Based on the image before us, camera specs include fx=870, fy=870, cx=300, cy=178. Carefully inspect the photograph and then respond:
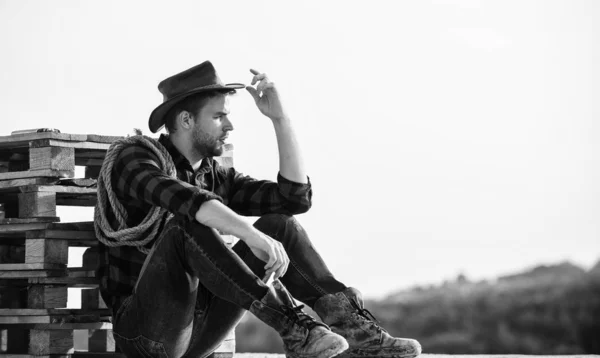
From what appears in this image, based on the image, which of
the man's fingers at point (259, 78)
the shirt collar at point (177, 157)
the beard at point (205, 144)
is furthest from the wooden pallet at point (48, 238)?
the man's fingers at point (259, 78)

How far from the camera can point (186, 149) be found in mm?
4453

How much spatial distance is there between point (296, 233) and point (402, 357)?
785 millimetres

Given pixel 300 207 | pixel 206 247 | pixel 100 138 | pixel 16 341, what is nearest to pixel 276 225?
pixel 300 207

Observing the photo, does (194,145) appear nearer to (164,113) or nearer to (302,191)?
(164,113)

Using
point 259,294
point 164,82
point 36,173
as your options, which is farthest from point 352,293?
point 36,173

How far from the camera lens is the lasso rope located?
168 inches

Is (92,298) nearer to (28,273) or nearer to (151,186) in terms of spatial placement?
(28,273)

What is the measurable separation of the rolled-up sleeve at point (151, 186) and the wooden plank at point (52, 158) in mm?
657

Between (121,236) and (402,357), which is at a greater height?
(121,236)

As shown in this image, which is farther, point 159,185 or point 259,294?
point 159,185

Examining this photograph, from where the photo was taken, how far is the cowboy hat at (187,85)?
4.41m

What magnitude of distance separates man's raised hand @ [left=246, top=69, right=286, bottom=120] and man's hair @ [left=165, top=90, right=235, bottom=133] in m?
0.17

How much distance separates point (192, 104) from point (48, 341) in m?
1.55

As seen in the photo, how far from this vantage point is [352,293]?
4246 millimetres
